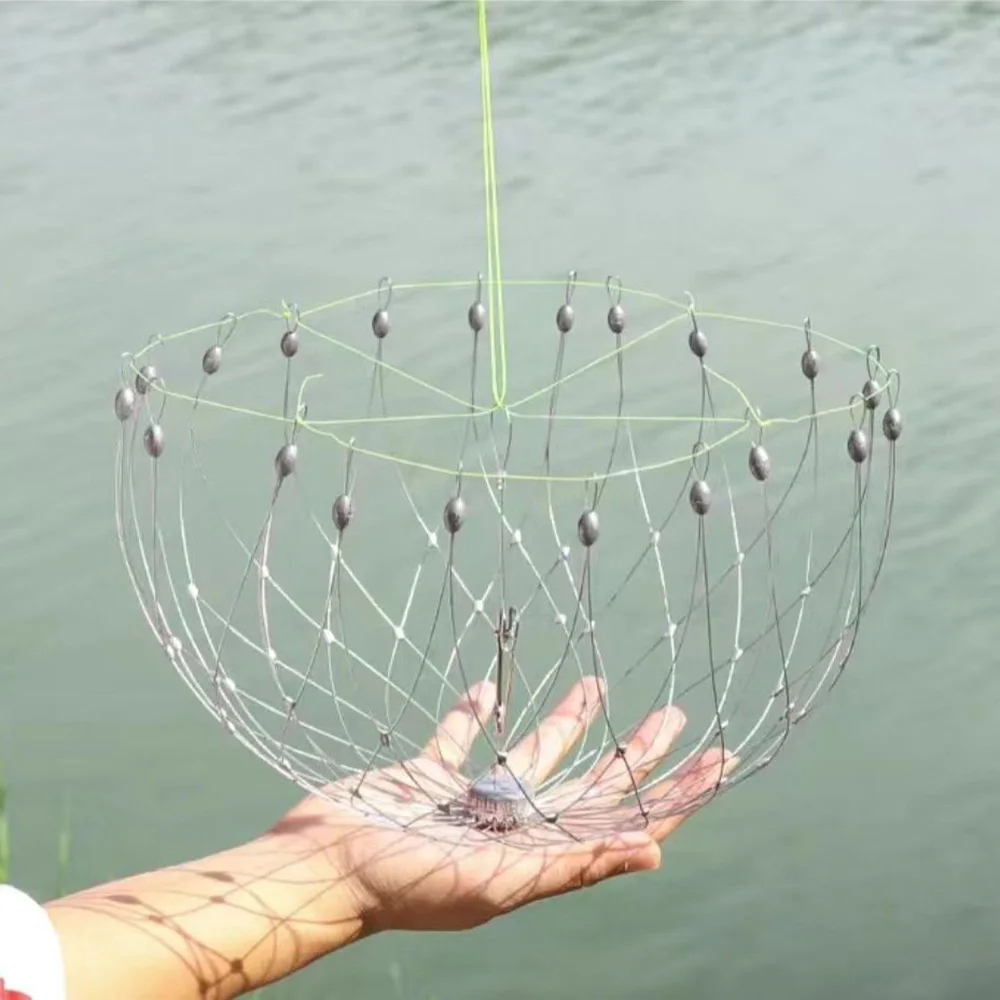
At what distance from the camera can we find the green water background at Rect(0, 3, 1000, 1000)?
1630 millimetres

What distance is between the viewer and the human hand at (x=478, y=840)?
842mm

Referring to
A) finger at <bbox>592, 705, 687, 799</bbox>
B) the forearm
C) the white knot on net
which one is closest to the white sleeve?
the forearm

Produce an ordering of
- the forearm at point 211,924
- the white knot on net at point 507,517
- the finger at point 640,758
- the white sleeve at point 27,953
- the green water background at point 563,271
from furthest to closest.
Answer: the white knot on net at point 507,517 < the green water background at point 563,271 < the finger at point 640,758 < the forearm at point 211,924 < the white sleeve at point 27,953

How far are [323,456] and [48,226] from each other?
106cm

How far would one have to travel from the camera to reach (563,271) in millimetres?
2699

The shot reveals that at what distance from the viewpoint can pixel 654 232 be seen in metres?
2.83

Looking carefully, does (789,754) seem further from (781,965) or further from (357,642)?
(357,642)

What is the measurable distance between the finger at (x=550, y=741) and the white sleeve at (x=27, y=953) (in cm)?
36

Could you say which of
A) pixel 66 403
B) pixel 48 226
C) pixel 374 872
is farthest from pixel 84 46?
pixel 374 872

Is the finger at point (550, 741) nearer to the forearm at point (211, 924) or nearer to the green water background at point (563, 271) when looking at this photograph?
the forearm at point (211, 924)

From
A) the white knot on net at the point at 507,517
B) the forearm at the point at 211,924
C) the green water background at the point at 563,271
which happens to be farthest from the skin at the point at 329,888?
the green water background at the point at 563,271

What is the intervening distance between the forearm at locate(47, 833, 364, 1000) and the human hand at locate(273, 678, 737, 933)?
0.05ft

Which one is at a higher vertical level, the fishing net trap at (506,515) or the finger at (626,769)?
the fishing net trap at (506,515)

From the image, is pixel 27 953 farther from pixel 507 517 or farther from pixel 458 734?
pixel 507 517
